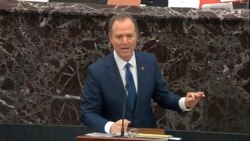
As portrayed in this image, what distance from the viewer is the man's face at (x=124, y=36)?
10.8ft

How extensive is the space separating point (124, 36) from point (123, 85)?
0.29m

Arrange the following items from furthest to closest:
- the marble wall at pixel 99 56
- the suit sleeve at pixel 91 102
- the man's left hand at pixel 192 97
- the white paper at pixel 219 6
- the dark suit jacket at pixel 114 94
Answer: the white paper at pixel 219 6 < the marble wall at pixel 99 56 < the dark suit jacket at pixel 114 94 < the suit sleeve at pixel 91 102 < the man's left hand at pixel 192 97

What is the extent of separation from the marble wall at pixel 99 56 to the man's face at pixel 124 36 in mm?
937

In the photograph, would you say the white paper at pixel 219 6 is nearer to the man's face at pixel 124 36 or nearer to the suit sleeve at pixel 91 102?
the man's face at pixel 124 36

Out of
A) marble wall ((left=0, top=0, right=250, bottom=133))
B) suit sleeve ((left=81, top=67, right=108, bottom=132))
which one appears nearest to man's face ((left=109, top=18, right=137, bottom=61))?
suit sleeve ((left=81, top=67, right=108, bottom=132))

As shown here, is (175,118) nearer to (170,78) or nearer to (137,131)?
(170,78)

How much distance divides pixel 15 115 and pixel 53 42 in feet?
2.00

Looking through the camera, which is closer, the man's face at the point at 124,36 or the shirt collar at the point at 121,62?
the man's face at the point at 124,36

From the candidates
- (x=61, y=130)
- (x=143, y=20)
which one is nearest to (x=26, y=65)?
(x=61, y=130)

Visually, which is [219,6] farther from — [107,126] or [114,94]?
[107,126]

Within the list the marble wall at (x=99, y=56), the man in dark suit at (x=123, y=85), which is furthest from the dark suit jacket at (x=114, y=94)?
the marble wall at (x=99, y=56)

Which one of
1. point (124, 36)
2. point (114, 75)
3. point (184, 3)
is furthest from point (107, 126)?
point (184, 3)

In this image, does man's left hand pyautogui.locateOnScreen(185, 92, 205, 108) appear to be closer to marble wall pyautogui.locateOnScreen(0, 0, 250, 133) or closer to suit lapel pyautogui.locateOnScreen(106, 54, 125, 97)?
suit lapel pyautogui.locateOnScreen(106, 54, 125, 97)

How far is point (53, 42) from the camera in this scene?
4285 millimetres
